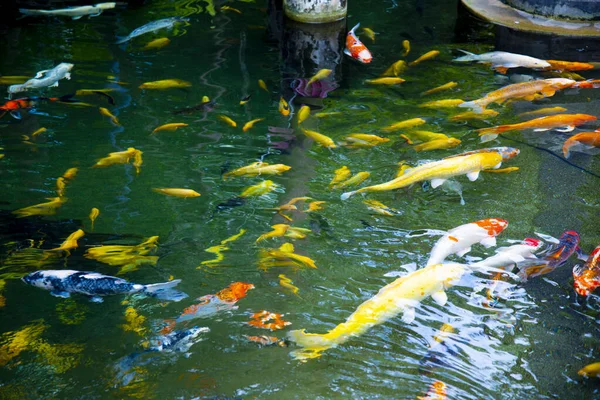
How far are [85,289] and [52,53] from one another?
189 inches

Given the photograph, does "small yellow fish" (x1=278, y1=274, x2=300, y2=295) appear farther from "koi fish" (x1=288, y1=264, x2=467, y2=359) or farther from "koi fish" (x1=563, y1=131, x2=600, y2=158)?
"koi fish" (x1=563, y1=131, x2=600, y2=158)

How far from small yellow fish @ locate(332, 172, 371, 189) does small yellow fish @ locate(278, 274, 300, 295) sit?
1.25 metres

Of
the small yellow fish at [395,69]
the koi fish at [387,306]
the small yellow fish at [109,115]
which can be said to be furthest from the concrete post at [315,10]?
the koi fish at [387,306]

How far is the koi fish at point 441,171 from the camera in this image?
482 cm

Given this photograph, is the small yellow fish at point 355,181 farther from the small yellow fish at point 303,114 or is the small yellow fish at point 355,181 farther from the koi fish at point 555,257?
the koi fish at point 555,257

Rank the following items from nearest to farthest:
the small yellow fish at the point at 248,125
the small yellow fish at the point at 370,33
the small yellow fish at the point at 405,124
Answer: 1. the small yellow fish at the point at 405,124
2. the small yellow fish at the point at 248,125
3. the small yellow fish at the point at 370,33

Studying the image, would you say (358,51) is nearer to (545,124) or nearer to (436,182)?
(545,124)

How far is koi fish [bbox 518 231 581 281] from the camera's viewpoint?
4087mm

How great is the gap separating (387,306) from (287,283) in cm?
74

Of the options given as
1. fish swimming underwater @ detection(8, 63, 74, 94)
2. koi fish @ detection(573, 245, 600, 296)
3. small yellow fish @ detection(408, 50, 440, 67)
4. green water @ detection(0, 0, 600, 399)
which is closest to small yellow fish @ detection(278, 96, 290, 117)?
green water @ detection(0, 0, 600, 399)

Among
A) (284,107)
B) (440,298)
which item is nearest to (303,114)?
(284,107)

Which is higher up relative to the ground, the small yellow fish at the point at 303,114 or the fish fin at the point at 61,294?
the small yellow fish at the point at 303,114

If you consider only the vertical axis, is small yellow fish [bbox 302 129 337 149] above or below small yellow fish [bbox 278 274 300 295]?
above

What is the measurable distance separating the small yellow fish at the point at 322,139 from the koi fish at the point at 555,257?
223cm
